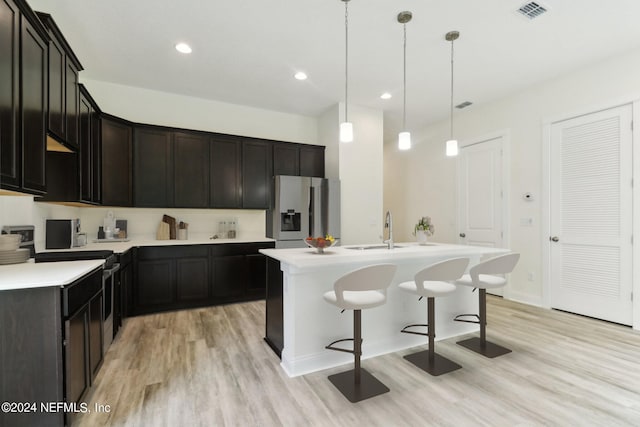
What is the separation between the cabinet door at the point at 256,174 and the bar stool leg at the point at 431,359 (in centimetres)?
303

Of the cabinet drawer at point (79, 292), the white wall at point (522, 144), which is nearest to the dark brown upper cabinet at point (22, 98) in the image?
the cabinet drawer at point (79, 292)

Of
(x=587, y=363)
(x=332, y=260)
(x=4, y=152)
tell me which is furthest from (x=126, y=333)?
(x=587, y=363)

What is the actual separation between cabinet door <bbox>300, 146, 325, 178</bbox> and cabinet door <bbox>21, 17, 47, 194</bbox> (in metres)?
3.39

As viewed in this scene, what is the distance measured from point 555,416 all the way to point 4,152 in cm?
348

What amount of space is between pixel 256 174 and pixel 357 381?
3396mm

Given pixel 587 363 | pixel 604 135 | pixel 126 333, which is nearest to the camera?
pixel 587 363

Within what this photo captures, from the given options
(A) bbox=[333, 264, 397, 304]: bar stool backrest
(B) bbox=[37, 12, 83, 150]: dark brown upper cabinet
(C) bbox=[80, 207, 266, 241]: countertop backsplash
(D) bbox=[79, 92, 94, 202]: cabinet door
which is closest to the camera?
(A) bbox=[333, 264, 397, 304]: bar stool backrest

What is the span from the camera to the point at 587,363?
2520 mm

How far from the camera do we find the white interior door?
4652mm

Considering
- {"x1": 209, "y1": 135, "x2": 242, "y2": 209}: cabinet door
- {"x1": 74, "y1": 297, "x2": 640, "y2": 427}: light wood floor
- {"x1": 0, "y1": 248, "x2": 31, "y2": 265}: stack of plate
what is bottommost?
{"x1": 74, "y1": 297, "x2": 640, "y2": 427}: light wood floor

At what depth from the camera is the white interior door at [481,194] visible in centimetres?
465

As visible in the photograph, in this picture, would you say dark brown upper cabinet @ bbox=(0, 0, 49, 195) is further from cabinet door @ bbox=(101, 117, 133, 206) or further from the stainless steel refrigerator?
the stainless steel refrigerator

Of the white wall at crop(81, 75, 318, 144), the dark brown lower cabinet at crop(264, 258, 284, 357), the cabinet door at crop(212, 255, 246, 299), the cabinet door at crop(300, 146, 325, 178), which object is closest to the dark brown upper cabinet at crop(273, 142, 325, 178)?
the cabinet door at crop(300, 146, 325, 178)

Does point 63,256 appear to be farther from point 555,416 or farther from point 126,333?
point 555,416
